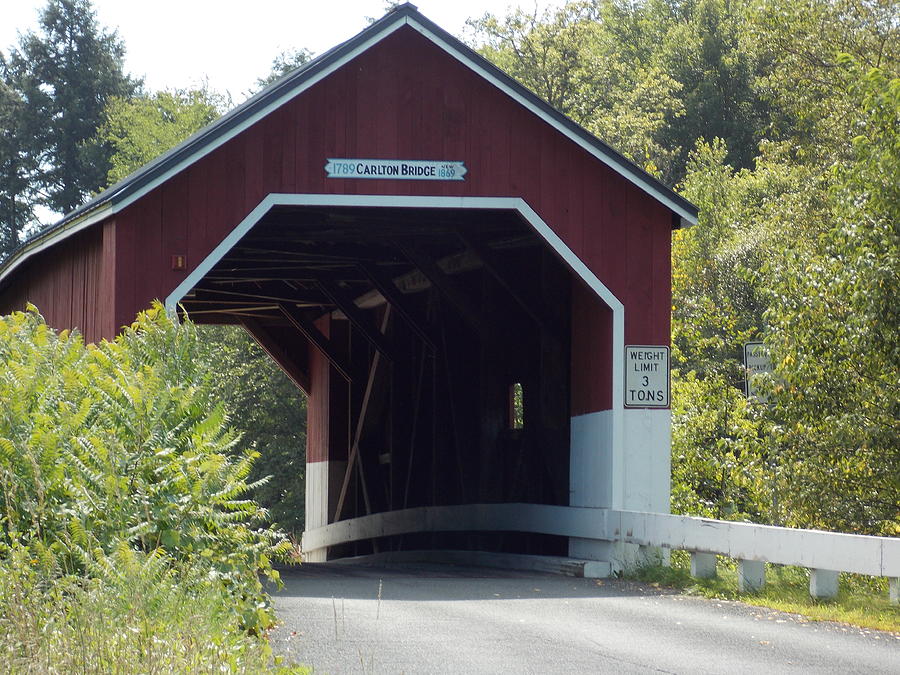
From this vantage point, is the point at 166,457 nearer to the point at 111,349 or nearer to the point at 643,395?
the point at 111,349

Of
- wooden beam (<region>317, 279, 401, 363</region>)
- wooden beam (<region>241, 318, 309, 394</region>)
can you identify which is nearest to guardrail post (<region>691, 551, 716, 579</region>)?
wooden beam (<region>317, 279, 401, 363</region>)

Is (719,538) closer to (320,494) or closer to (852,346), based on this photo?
(852,346)

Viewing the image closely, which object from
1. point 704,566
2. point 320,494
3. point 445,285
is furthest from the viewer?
point 320,494

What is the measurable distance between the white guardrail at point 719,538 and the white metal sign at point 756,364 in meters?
1.91

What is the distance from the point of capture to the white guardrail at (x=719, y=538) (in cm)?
952

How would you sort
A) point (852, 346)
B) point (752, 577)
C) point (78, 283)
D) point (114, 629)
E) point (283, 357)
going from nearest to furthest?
point (114, 629) < point (752, 577) < point (852, 346) < point (78, 283) < point (283, 357)

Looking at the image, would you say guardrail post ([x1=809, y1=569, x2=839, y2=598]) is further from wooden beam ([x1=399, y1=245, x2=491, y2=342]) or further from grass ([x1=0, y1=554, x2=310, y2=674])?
wooden beam ([x1=399, y1=245, x2=491, y2=342])

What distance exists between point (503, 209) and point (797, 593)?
5.36 meters

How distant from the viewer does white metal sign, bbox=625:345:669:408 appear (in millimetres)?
14234

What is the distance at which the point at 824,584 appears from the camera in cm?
1023

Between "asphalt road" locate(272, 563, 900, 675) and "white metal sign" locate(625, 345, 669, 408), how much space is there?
8.79 ft

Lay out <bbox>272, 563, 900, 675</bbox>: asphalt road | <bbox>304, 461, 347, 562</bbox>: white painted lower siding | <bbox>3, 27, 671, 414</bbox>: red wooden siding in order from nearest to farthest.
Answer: <bbox>272, 563, 900, 675</bbox>: asphalt road < <bbox>3, 27, 671, 414</bbox>: red wooden siding < <bbox>304, 461, 347, 562</bbox>: white painted lower siding

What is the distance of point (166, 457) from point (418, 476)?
531 inches

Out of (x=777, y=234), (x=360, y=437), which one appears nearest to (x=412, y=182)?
(x=360, y=437)
